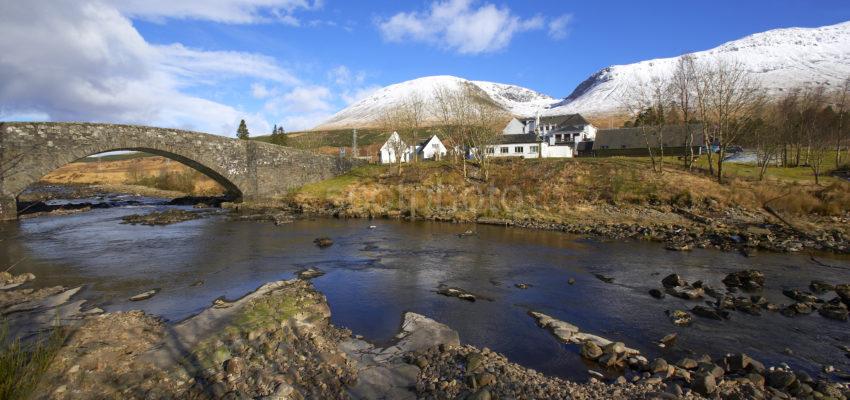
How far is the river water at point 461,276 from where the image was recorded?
11.8 metres

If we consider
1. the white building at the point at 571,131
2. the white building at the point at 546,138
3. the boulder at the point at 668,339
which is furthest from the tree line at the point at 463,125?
the boulder at the point at 668,339

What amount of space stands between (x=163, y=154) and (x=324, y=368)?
36327mm

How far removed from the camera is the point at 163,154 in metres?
38.6

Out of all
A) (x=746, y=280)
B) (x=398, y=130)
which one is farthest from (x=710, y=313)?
(x=398, y=130)

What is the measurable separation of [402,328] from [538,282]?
7412 mm

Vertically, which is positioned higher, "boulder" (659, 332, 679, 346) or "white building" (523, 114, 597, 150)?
"white building" (523, 114, 597, 150)

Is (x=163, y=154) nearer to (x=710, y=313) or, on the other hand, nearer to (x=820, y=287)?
(x=710, y=313)

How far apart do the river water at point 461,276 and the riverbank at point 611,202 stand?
3.39 meters

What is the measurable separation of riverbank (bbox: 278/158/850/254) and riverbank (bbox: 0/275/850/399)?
1587cm

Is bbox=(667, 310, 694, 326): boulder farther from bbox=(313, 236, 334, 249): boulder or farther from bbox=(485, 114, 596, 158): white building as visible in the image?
bbox=(485, 114, 596, 158): white building

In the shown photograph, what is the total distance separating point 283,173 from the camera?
45406 millimetres

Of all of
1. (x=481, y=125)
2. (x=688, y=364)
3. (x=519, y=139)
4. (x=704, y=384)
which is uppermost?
(x=481, y=125)

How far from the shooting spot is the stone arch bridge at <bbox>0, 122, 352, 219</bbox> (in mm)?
31688

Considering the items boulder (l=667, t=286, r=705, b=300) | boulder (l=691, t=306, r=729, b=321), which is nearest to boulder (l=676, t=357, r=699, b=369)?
boulder (l=691, t=306, r=729, b=321)
